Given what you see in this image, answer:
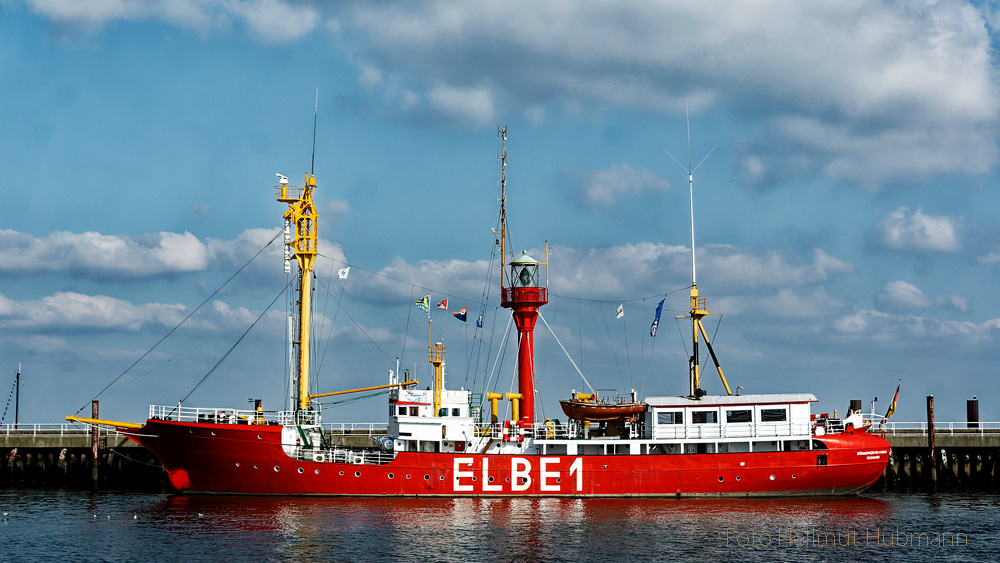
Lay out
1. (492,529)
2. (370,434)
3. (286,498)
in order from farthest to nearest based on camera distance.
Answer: (370,434) → (286,498) → (492,529)

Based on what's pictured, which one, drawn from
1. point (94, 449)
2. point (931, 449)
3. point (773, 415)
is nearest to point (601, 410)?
point (773, 415)

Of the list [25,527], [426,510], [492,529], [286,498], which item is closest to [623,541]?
[492,529]

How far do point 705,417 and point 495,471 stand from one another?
33.8 feet

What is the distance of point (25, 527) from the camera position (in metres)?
39.3

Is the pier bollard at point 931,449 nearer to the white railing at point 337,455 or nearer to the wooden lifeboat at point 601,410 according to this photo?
the wooden lifeboat at point 601,410

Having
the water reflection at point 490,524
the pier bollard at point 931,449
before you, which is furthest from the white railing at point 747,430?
the pier bollard at point 931,449

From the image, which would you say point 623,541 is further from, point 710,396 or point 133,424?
point 133,424

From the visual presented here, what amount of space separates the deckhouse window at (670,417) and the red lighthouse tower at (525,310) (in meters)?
6.38

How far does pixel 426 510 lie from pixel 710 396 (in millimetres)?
14684

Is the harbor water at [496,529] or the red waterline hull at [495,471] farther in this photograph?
the red waterline hull at [495,471]

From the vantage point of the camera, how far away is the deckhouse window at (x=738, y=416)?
157 feet

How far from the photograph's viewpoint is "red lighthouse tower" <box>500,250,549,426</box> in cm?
5069

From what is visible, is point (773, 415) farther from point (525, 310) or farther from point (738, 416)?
point (525, 310)

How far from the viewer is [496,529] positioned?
38688 millimetres
